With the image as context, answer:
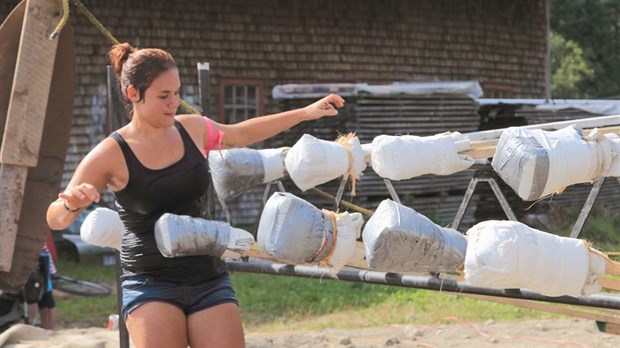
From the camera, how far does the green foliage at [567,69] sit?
31.5 meters

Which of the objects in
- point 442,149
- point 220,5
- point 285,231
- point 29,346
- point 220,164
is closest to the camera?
point 285,231

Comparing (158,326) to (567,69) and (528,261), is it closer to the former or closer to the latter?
(528,261)

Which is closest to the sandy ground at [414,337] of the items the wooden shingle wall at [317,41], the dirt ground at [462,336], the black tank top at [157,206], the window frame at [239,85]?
the dirt ground at [462,336]

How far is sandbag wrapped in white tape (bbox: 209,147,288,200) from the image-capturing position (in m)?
5.38

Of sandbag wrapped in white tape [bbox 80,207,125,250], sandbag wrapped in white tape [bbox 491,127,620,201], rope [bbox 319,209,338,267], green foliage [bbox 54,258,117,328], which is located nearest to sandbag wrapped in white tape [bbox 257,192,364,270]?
rope [bbox 319,209,338,267]

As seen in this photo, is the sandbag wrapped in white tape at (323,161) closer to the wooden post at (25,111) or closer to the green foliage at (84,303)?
the wooden post at (25,111)

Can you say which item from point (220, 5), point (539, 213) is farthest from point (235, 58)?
point (539, 213)

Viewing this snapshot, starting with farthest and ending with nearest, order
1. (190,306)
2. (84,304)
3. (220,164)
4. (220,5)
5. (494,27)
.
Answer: (494,27) < (220,5) < (84,304) < (220,164) < (190,306)

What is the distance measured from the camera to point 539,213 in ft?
51.9

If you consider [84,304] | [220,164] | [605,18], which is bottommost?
[84,304]

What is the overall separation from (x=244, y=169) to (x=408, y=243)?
175cm

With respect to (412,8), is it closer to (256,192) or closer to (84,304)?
(256,192)

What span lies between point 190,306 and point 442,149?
1.42 metres

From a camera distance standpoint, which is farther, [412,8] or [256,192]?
[412,8]
